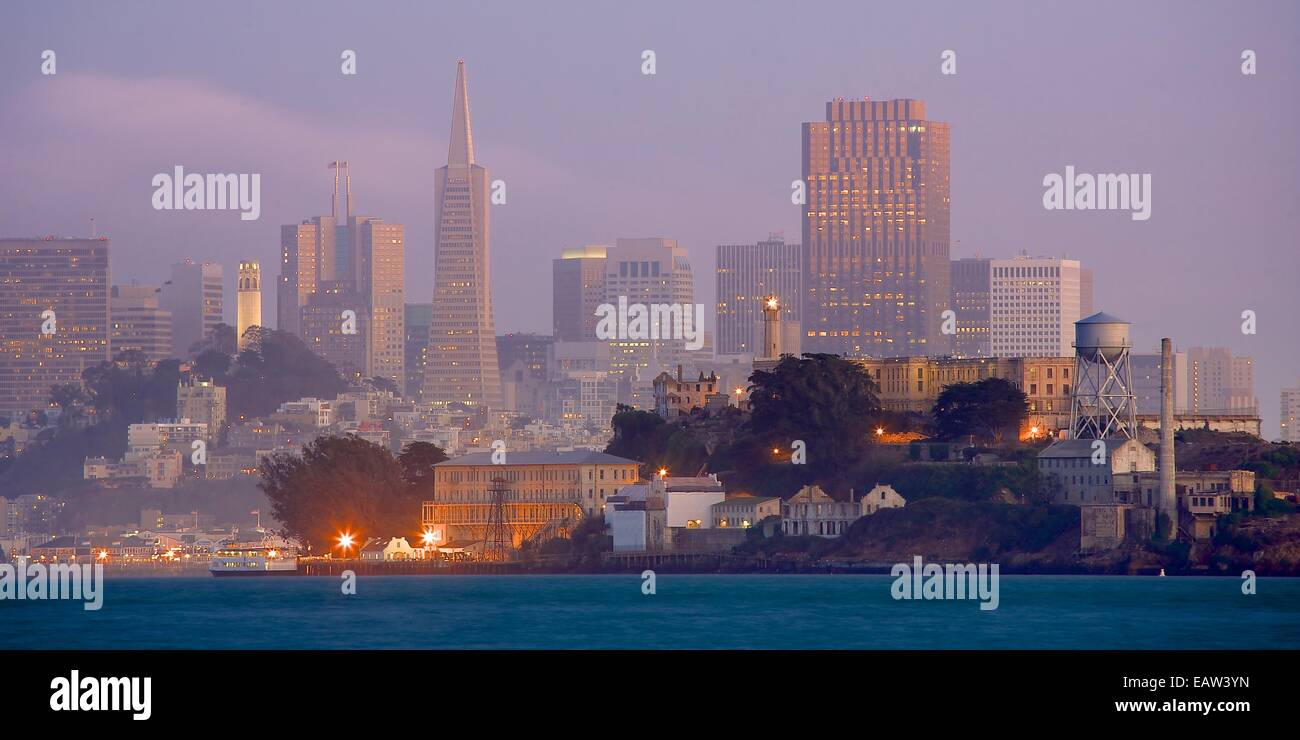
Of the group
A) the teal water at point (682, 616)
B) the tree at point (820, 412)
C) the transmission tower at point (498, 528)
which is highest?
the tree at point (820, 412)

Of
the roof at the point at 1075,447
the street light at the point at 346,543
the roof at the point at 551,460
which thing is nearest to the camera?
the roof at the point at 1075,447

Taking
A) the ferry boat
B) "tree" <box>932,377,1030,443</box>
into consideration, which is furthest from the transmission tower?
"tree" <box>932,377,1030,443</box>

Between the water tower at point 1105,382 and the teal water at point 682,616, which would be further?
the water tower at point 1105,382

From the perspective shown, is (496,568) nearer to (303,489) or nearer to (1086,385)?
(303,489)

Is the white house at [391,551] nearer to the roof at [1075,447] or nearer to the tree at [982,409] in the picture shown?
the tree at [982,409]

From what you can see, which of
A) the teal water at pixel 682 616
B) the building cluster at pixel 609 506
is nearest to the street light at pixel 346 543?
the building cluster at pixel 609 506

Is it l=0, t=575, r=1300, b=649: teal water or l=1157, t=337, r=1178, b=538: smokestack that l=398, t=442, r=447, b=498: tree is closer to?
l=0, t=575, r=1300, b=649: teal water
